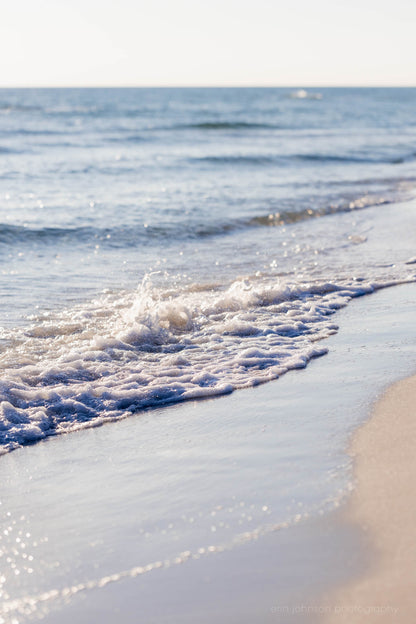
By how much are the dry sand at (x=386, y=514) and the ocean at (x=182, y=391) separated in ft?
0.39

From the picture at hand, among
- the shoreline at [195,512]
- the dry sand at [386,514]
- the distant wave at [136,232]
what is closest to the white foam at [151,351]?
the shoreline at [195,512]

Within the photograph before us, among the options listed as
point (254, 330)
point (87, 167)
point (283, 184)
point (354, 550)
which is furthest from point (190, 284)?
point (87, 167)

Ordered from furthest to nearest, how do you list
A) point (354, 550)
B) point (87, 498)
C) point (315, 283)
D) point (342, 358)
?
point (315, 283) → point (342, 358) → point (87, 498) → point (354, 550)

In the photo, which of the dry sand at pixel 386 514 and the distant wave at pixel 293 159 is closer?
the dry sand at pixel 386 514

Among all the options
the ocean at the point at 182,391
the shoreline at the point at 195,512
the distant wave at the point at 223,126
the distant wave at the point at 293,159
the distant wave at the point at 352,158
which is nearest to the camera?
the shoreline at the point at 195,512

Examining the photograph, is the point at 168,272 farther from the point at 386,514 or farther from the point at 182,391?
the point at 386,514

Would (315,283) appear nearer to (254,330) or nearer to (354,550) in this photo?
(254,330)

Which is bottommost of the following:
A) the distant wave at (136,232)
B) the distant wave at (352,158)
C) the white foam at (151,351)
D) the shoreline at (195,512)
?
the shoreline at (195,512)

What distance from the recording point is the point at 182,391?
496cm

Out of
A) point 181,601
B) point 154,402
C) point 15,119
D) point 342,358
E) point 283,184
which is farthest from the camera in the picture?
point 15,119

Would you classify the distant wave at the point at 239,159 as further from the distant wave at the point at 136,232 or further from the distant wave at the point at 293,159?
the distant wave at the point at 136,232

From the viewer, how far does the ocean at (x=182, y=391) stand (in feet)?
9.32

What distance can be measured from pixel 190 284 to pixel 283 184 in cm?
1001

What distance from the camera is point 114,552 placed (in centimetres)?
295
